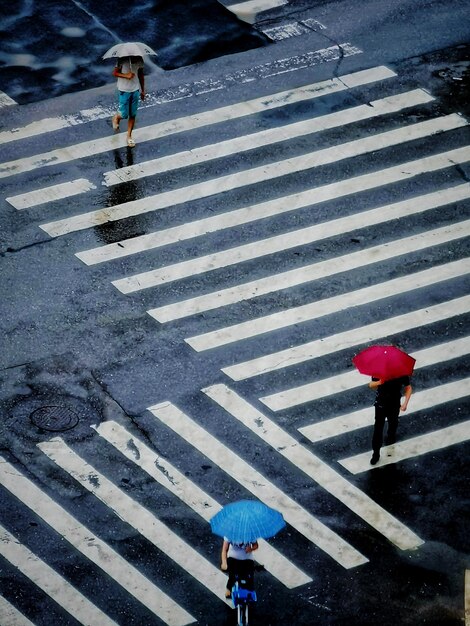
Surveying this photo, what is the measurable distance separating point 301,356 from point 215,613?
Result: 162 inches

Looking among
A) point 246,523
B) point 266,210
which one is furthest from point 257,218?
point 246,523

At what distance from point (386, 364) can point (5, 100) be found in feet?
31.3

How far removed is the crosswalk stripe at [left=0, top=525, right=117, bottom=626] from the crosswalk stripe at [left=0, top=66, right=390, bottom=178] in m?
7.16

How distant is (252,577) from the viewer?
12828mm

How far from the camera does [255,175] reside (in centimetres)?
1952

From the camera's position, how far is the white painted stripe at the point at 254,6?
76.8ft

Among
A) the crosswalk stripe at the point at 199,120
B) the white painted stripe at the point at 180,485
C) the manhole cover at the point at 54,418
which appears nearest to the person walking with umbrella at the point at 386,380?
the white painted stripe at the point at 180,485

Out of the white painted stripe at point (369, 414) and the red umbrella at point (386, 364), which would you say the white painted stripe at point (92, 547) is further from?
the red umbrella at point (386, 364)

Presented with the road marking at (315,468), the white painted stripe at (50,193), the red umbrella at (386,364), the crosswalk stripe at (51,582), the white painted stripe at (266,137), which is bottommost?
the crosswalk stripe at (51,582)

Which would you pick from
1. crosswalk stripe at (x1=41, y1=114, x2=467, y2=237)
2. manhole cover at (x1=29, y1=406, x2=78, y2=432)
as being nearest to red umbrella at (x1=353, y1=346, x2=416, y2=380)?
manhole cover at (x1=29, y1=406, x2=78, y2=432)

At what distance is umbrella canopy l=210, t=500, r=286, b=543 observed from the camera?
39.8 feet

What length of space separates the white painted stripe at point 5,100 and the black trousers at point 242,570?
10612 millimetres

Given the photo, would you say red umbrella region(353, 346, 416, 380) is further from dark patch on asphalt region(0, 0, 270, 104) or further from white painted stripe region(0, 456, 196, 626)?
dark patch on asphalt region(0, 0, 270, 104)

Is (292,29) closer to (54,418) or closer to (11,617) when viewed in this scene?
(54,418)
